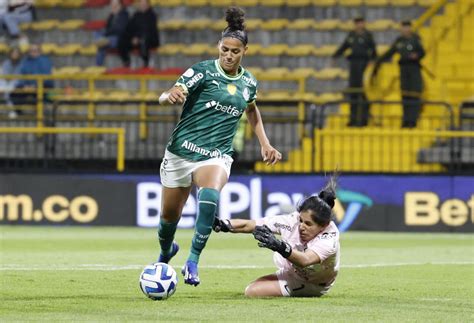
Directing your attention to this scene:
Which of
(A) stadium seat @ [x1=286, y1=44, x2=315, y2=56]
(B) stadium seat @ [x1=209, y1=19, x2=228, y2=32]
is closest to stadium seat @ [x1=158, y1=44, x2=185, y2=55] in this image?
(B) stadium seat @ [x1=209, y1=19, x2=228, y2=32]

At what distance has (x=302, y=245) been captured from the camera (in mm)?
10680

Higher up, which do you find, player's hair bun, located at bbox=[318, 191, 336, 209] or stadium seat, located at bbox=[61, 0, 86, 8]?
stadium seat, located at bbox=[61, 0, 86, 8]

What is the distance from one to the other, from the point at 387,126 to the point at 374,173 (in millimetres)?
2795

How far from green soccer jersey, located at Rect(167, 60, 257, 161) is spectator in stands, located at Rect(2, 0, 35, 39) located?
17.7 meters

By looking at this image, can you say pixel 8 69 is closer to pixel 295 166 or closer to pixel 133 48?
pixel 133 48

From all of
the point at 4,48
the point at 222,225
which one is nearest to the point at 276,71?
the point at 4,48

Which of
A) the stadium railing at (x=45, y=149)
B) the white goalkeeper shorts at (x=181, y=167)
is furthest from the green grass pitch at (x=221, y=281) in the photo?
the stadium railing at (x=45, y=149)

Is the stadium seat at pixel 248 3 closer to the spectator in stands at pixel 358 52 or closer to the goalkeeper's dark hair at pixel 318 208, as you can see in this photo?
the spectator in stands at pixel 358 52

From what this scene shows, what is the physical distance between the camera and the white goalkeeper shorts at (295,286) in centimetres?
1090

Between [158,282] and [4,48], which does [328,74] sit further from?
[158,282]

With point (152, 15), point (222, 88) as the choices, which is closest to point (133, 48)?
point (152, 15)

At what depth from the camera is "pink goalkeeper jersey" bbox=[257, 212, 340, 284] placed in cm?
1051

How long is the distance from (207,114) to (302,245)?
5.16 ft

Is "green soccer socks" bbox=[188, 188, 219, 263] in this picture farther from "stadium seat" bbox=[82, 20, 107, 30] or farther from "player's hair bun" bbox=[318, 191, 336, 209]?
"stadium seat" bbox=[82, 20, 107, 30]
